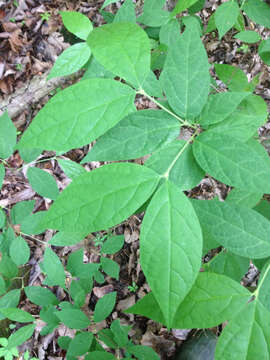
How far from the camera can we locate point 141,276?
251cm

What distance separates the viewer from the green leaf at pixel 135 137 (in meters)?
0.86

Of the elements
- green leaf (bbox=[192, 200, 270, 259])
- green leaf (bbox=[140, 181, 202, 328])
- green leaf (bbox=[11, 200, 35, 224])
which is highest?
green leaf (bbox=[140, 181, 202, 328])

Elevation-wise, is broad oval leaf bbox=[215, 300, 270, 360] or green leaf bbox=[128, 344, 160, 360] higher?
broad oval leaf bbox=[215, 300, 270, 360]

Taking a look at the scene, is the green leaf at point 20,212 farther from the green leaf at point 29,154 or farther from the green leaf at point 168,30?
the green leaf at point 168,30

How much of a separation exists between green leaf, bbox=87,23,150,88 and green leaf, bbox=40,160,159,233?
0.93ft

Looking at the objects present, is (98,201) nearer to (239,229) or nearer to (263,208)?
(239,229)

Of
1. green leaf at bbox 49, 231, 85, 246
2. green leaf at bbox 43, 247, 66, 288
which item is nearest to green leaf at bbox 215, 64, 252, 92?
green leaf at bbox 49, 231, 85, 246

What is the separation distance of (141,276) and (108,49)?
2.05 metres

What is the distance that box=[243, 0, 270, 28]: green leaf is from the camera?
54.8 inches

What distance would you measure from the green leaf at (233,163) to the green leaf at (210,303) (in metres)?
0.26

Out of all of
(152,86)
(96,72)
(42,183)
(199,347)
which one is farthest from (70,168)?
(199,347)

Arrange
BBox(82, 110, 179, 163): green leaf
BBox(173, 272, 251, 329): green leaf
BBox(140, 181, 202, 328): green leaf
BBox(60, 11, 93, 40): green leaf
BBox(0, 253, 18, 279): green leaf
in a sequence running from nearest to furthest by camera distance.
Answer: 1. BBox(140, 181, 202, 328): green leaf
2. BBox(173, 272, 251, 329): green leaf
3. BBox(82, 110, 179, 163): green leaf
4. BBox(60, 11, 93, 40): green leaf
5. BBox(0, 253, 18, 279): green leaf

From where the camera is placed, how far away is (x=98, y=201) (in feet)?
A: 2.32

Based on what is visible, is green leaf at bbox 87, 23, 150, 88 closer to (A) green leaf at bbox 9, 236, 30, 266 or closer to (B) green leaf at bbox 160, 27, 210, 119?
(B) green leaf at bbox 160, 27, 210, 119
